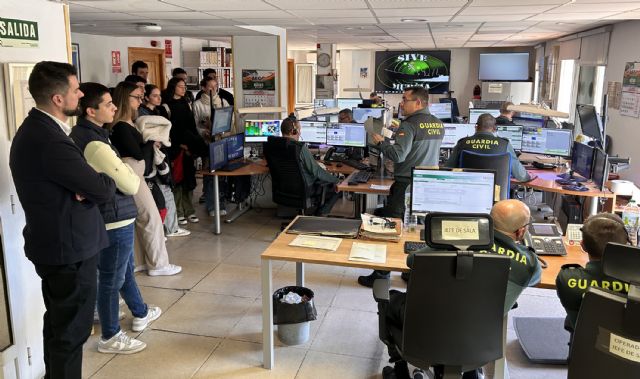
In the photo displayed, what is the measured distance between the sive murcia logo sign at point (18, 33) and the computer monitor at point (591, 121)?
16.1 ft

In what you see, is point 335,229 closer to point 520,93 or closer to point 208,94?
point 208,94

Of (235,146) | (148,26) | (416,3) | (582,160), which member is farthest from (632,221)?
(148,26)

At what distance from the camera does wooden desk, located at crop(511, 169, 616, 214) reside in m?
4.68

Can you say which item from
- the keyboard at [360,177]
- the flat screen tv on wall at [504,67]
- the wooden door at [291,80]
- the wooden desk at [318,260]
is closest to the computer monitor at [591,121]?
the keyboard at [360,177]

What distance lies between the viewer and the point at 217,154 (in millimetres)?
5551

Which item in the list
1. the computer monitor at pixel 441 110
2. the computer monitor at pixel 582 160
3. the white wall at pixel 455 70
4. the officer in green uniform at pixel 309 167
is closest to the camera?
the computer monitor at pixel 582 160

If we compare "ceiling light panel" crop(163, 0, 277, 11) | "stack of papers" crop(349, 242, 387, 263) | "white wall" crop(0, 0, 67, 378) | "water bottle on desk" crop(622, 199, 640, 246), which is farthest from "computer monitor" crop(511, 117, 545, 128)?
"white wall" crop(0, 0, 67, 378)

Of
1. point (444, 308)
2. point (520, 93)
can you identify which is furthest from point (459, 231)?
point (520, 93)

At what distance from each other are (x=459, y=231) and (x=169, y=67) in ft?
27.8

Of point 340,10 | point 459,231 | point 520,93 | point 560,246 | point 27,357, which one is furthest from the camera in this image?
point 520,93

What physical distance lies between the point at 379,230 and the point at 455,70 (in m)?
11.7

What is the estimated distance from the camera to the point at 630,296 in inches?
64.0

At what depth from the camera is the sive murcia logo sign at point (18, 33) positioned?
8.28 feet

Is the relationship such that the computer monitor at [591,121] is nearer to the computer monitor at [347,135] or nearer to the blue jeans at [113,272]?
the computer monitor at [347,135]
